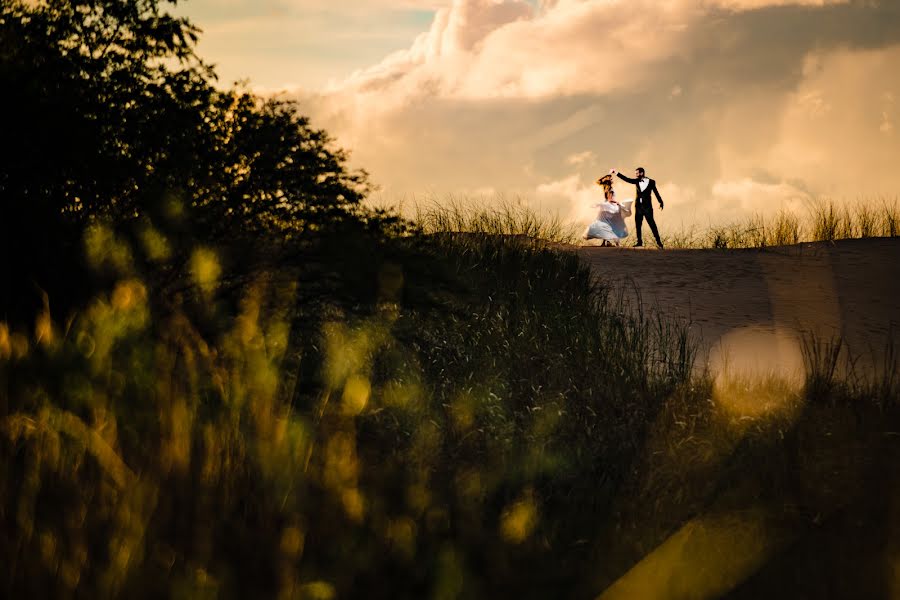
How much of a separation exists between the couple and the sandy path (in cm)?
169

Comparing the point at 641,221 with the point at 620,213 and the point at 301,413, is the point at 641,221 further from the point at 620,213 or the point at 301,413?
the point at 301,413

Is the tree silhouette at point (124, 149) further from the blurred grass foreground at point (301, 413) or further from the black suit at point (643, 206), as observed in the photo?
the black suit at point (643, 206)

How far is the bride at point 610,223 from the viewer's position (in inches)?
628

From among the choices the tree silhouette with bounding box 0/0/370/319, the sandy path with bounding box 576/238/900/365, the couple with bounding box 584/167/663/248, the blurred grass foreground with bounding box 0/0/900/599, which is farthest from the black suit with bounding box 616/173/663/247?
the tree silhouette with bounding box 0/0/370/319

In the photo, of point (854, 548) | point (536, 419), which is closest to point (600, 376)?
point (536, 419)

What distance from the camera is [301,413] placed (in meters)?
5.20

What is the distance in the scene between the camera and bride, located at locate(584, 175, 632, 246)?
16.0 m

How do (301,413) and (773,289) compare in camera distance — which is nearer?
(301,413)

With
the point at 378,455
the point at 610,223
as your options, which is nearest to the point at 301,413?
the point at 378,455

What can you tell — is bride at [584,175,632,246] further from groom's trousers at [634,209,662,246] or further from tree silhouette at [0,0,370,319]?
tree silhouette at [0,0,370,319]

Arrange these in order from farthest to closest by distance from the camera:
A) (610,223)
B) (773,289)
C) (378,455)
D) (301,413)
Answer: (610,223), (773,289), (301,413), (378,455)

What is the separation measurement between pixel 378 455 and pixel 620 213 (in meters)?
12.2

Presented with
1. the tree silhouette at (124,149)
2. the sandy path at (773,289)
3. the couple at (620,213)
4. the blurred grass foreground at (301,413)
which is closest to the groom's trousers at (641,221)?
the couple at (620,213)

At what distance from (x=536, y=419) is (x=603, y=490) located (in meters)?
1.23
